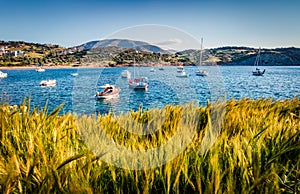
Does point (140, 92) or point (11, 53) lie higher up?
point (11, 53)

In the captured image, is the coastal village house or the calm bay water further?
the coastal village house

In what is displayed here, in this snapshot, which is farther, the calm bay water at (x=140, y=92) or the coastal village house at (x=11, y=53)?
the coastal village house at (x=11, y=53)

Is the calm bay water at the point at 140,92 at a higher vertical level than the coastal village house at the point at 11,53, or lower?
lower

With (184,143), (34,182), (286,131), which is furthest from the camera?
(286,131)

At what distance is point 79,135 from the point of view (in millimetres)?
2494

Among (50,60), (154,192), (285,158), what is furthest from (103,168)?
(50,60)

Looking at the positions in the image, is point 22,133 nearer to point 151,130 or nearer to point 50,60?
point 151,130

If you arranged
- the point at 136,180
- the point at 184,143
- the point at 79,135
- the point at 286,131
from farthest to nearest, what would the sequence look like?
the point at 79,135
the point at 286,131
the point at 184,143
the point at 136,180

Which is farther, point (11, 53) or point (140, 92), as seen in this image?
point (11, 53)

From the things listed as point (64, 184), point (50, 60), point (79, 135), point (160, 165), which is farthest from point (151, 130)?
point (50, 60)

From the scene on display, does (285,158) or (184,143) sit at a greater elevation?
(184,143)

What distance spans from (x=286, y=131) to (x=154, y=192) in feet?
4.62

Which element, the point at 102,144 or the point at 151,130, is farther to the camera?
the point at 151,130

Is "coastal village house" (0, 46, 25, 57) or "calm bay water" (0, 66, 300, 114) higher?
"coastal village house" (0, 46, 25, 57)
